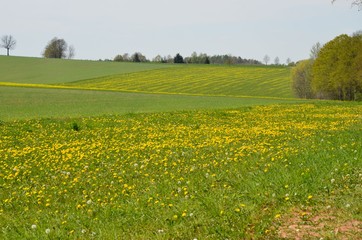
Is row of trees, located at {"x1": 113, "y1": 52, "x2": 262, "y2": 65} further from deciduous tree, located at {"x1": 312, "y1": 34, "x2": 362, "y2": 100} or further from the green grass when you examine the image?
the green grass

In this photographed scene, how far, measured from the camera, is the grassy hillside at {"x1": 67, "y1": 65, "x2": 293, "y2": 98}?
90.2 metres

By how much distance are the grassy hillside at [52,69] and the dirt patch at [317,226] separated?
92.2 meters

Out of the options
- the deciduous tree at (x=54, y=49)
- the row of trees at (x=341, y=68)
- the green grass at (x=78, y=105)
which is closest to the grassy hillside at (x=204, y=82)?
the row of trees at (x=341, y=68)

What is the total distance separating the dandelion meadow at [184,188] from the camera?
671 centimetres

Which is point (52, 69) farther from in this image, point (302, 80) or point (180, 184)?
point (180, 184)

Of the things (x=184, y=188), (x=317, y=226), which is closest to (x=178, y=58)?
(x=184, y=188)

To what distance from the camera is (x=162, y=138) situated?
1730cm

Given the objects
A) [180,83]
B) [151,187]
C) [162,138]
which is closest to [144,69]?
[180,83]

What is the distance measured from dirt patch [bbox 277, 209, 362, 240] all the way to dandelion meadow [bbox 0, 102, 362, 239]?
0.06ft

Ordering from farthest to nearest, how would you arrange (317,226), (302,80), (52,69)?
(52,69) < (302,80) < (317,226)

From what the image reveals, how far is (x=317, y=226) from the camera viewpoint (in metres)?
6.41

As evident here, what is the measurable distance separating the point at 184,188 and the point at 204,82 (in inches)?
3679

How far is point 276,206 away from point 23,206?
208 inches

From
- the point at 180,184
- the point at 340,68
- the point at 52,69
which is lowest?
the point at 180,184
